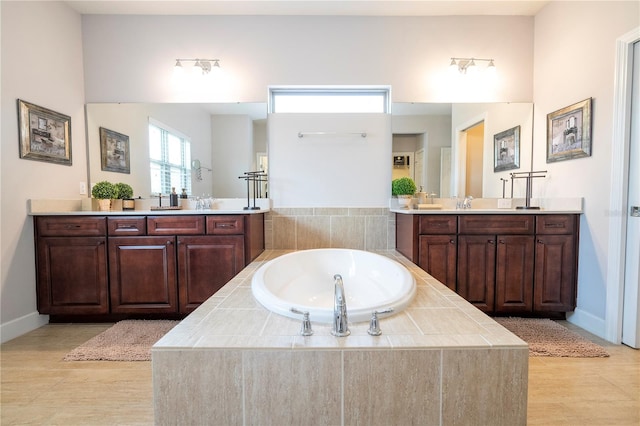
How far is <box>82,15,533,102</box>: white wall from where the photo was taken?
9.06ft

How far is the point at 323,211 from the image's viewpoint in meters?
2.87

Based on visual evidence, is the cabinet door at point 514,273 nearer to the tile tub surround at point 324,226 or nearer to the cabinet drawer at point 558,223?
the cabinet drawer at point 558,223

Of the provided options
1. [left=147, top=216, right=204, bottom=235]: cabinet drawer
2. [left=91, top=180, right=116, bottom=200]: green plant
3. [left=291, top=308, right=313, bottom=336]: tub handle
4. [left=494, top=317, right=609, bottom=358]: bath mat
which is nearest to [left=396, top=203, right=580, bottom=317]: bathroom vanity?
[left=494, top=317, right=609, bottom=358]: bath mat

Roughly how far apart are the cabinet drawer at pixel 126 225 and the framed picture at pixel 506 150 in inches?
121

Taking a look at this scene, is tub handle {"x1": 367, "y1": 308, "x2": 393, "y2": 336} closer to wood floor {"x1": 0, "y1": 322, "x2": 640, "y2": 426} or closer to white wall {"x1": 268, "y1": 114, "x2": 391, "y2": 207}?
wood floor {"x1": 0, "y1": 322, "x2": 640, "y2": 426}

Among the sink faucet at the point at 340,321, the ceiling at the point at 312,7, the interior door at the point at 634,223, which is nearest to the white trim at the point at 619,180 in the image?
the interior door at the point at 634,223

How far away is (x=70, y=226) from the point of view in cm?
234

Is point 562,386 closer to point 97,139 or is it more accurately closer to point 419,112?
point 419,112

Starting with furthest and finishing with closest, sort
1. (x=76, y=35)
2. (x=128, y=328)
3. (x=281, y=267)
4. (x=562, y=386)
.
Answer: (x=76, y=35) < (x=128, y=328) < (x=281, y=267) < (x=562, y=386)

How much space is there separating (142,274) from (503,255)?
2807 millimetres

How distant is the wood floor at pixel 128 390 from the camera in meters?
1.42

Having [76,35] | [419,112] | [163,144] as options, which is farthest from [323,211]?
[76,35]

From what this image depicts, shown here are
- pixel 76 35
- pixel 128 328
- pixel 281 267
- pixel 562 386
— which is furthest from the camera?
pixel 76 35

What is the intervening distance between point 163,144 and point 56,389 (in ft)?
6.45
